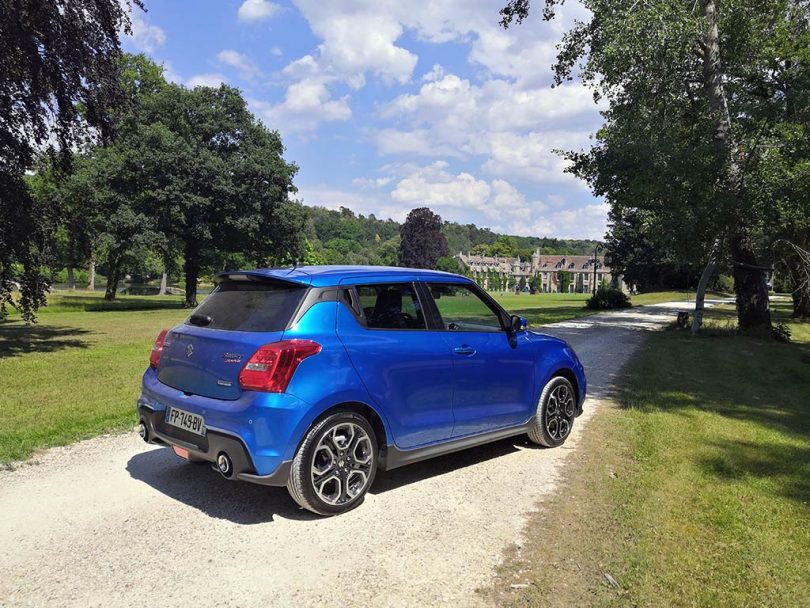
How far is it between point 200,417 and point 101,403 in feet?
15.3

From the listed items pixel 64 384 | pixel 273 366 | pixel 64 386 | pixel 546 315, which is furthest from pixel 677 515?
pixel 546 315

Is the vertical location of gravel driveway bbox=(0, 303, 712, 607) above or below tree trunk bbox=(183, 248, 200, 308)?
below

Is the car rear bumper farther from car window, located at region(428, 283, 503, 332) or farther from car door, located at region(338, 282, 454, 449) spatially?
car window, located at region(428, 283, 503, 332)

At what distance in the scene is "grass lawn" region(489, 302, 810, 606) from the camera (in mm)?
3271

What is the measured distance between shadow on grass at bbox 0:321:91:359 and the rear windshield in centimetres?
1116

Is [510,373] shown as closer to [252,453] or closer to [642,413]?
[252,453]

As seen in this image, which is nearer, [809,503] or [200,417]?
[200,417]

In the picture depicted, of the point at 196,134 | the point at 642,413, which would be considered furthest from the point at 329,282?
the point at 196,134

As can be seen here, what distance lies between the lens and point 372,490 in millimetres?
4770

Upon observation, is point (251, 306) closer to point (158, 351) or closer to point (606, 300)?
point (158, 351)

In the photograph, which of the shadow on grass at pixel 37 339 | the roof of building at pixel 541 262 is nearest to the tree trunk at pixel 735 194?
the shadow on grass at pixel 37 339

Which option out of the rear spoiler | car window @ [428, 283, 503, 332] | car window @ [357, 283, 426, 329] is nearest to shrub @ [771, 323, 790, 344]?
car window @ [428, 283, 503, 332]

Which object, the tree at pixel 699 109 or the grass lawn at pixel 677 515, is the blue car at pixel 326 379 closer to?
the grass lawn at pixel 677 515

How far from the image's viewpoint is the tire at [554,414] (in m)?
5.89
